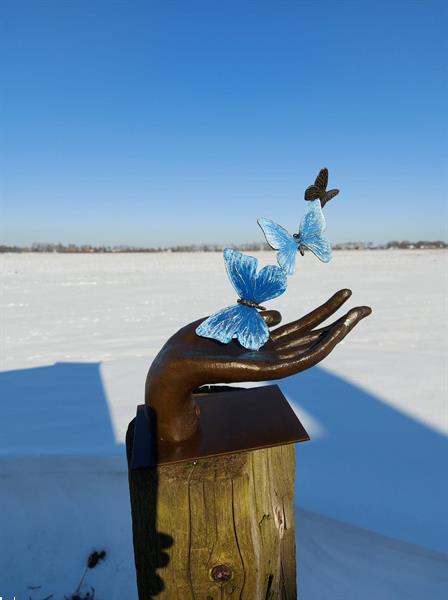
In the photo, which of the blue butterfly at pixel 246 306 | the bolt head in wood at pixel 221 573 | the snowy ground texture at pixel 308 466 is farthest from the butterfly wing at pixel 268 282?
the snowy ground texture at pixel 308 466

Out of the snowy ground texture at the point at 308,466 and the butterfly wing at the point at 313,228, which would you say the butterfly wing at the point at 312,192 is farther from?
the snowy ground texture at the point at 308,466

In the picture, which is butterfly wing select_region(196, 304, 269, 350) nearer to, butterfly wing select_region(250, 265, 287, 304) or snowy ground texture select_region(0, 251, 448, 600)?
butterfly wing select_region(250, 265, 287, 304)

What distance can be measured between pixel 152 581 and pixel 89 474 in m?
1.66

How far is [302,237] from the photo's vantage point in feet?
4.42

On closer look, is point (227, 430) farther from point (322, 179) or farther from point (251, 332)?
point (322, 179)

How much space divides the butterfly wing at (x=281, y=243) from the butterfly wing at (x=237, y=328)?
Answer: 0.19 m

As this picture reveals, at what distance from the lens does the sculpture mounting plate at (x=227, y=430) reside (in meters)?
1.28

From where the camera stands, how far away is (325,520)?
8.05ft

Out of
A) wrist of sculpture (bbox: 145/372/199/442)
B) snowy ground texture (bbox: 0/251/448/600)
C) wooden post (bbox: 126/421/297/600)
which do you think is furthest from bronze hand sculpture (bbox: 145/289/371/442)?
snowy ground texture (bbox: 0/251/448/600)

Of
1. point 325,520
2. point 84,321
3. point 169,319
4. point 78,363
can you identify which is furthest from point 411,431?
point 84,321

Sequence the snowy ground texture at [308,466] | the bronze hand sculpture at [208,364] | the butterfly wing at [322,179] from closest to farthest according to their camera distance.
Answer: the bronze hand sculpture at [208,364]
the butterfly wing at [322,179]
the snowy ground texture at [308,466]

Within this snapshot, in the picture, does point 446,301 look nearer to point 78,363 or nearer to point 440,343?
point 440,343

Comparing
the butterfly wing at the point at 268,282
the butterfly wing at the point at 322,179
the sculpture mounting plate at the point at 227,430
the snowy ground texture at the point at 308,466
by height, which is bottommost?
the snowy ground texture at the point at 308,466

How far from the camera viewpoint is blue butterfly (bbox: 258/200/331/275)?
1.31 metres
